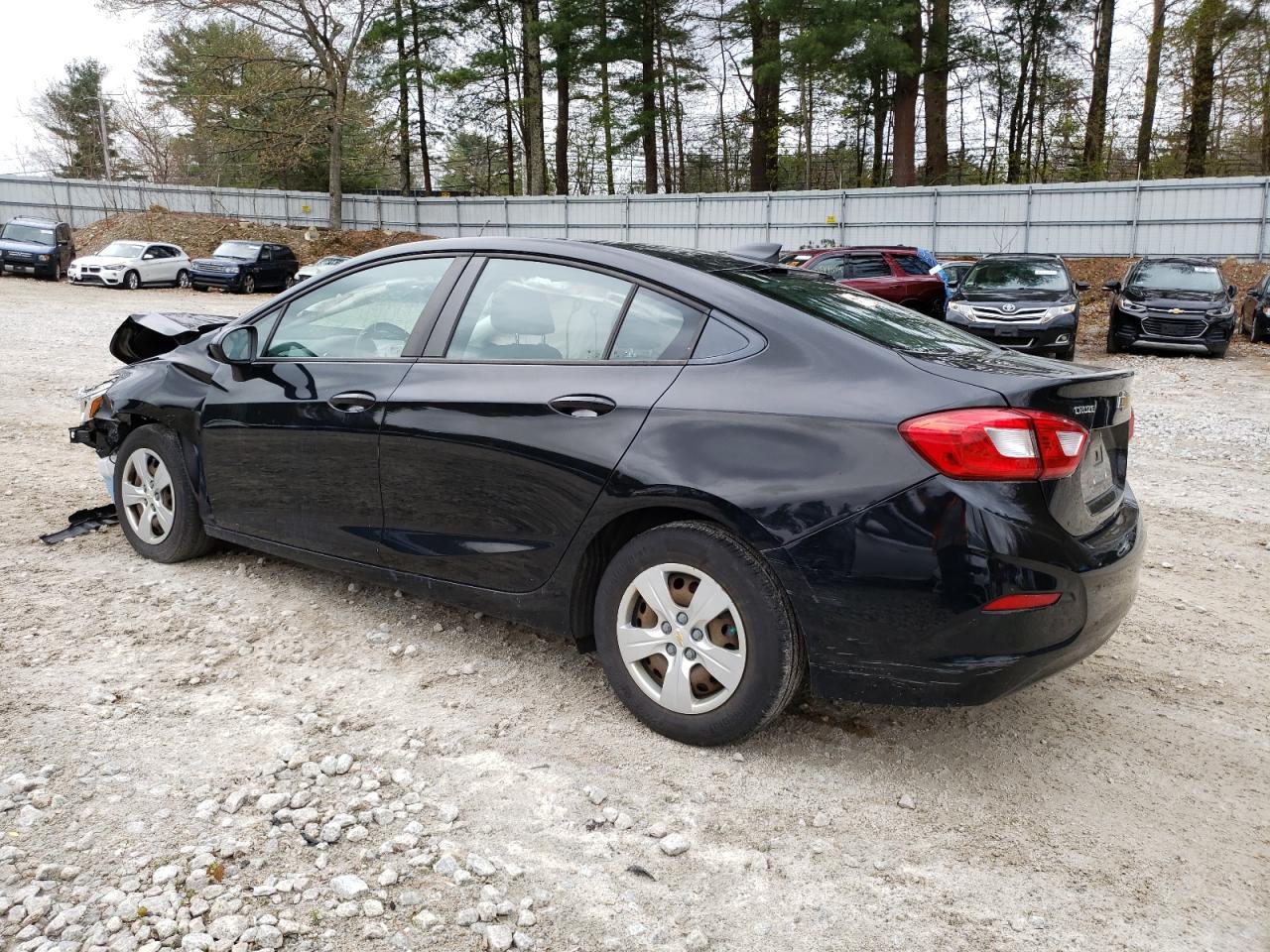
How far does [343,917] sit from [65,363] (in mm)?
11541

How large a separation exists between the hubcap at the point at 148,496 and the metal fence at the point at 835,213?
692 inches

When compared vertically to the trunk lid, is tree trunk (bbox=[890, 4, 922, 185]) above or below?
above

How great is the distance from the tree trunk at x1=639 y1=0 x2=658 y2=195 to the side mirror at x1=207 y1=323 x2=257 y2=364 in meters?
31.6

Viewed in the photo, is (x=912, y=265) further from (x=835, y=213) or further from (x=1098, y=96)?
(x=1098, y=96)

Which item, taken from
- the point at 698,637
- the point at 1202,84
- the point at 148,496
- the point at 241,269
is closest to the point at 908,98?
the point at 1202,84

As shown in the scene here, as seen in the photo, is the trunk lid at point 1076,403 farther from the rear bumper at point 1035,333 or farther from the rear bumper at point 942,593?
the rear bumper at point 1035,333

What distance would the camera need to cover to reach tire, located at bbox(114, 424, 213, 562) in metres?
4.61

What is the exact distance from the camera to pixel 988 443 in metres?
Result: 2.69

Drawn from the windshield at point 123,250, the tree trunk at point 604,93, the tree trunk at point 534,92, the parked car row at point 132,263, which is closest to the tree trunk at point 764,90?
the tree trunk at point 604,93

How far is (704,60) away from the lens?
119ft

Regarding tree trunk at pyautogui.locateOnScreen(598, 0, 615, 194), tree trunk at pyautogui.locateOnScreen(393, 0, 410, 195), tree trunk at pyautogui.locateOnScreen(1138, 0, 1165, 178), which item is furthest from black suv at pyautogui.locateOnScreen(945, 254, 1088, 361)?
tree trunk at pyautogui.locateOnScreen(393, 0, 410, 195)

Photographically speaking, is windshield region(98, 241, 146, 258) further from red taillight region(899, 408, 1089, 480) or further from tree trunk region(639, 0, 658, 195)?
red taillight region(899, 408, 1089, 480)

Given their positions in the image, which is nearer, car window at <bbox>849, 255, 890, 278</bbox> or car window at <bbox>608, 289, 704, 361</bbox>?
car window at <bbox>608, 289, 704, 361</bbox>

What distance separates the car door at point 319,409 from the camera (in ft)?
12.6
